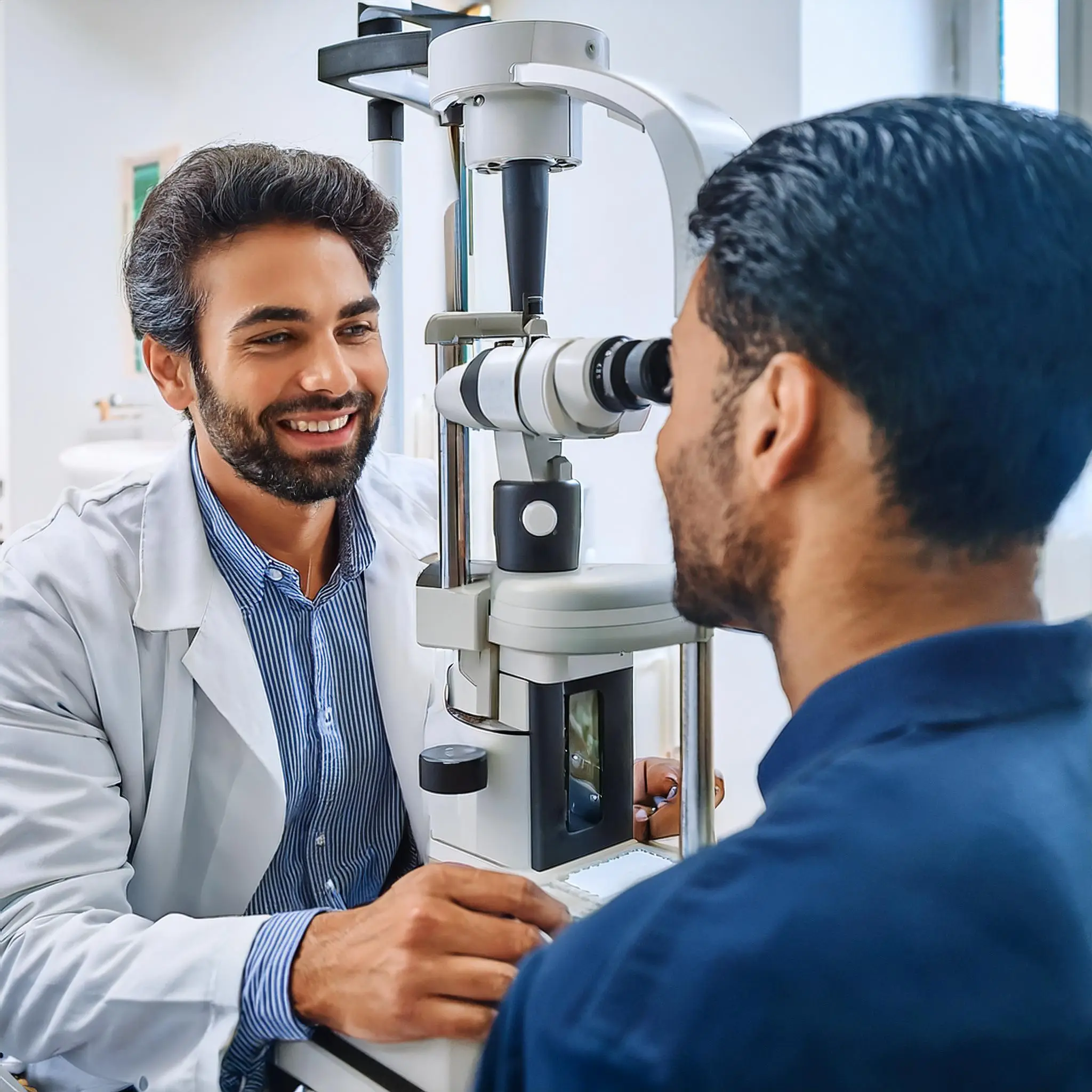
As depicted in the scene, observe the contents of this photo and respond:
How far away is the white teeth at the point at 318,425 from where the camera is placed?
134 cm

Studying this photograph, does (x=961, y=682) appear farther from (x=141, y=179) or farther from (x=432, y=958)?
(x=141, y=179)

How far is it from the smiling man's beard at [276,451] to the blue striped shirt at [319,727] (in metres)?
0.05

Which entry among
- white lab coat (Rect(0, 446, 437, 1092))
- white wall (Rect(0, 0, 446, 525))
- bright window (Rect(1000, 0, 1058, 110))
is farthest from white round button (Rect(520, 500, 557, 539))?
white wall (Rect(0, 0, 446, 525))

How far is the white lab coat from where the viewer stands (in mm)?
905

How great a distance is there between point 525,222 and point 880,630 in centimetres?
44

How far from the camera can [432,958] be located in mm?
753

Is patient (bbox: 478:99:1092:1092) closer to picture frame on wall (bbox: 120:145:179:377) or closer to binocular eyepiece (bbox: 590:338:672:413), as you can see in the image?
binocular eyepiece (bbox: 590:338:672:413)

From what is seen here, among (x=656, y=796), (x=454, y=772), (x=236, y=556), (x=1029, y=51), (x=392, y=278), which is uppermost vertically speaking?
(x=1029, y=51)

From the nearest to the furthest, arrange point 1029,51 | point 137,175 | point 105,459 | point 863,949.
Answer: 1. point 863,949
2. point 1029,51
3. point 105,459
4. point 137,175

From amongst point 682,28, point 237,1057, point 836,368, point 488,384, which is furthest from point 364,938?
point 682,28

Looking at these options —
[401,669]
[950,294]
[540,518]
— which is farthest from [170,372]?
[950,294]

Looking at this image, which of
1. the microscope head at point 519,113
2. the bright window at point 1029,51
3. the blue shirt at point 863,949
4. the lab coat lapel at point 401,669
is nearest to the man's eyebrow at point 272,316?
the lab coat lapel at point 401,669

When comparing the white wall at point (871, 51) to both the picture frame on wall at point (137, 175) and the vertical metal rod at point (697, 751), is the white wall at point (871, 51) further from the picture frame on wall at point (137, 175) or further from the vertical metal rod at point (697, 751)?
the picture frame on wall at point (137, 175)

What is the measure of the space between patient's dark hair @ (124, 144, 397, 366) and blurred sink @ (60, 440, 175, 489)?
153 cm
